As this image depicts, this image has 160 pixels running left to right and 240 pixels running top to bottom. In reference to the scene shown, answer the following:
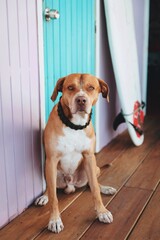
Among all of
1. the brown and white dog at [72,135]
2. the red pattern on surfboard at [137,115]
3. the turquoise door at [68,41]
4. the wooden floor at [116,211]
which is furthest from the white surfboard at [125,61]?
the brown and white dog at [72,135]

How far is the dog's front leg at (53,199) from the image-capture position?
179 cm

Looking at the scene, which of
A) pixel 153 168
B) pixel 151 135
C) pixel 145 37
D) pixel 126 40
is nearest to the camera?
pixel 153 168

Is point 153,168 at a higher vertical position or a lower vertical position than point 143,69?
lower

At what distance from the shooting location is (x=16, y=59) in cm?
183

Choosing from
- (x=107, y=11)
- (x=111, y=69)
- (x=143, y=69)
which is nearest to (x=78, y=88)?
(x=107, y=11)

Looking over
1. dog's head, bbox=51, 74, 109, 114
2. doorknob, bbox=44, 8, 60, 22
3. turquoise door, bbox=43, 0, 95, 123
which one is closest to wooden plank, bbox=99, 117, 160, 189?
turquoise door, bbox=43, 0, 95, 123

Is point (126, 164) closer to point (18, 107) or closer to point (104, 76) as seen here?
point (104, 76)

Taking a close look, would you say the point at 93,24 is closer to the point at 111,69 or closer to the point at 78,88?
the point at 111,69

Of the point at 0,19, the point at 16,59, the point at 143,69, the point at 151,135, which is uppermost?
the point at 0,19

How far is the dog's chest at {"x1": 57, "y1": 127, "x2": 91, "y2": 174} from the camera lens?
1.88m

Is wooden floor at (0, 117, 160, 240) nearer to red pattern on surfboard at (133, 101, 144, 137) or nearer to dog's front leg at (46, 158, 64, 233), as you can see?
dog's front leg at (46, 158, 64, 233)

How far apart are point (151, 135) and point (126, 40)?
41.6 inches

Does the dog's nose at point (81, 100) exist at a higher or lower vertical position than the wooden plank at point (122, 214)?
higher

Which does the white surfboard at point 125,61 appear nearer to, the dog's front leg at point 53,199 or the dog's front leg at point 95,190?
the dog's front leg at point 95,190
